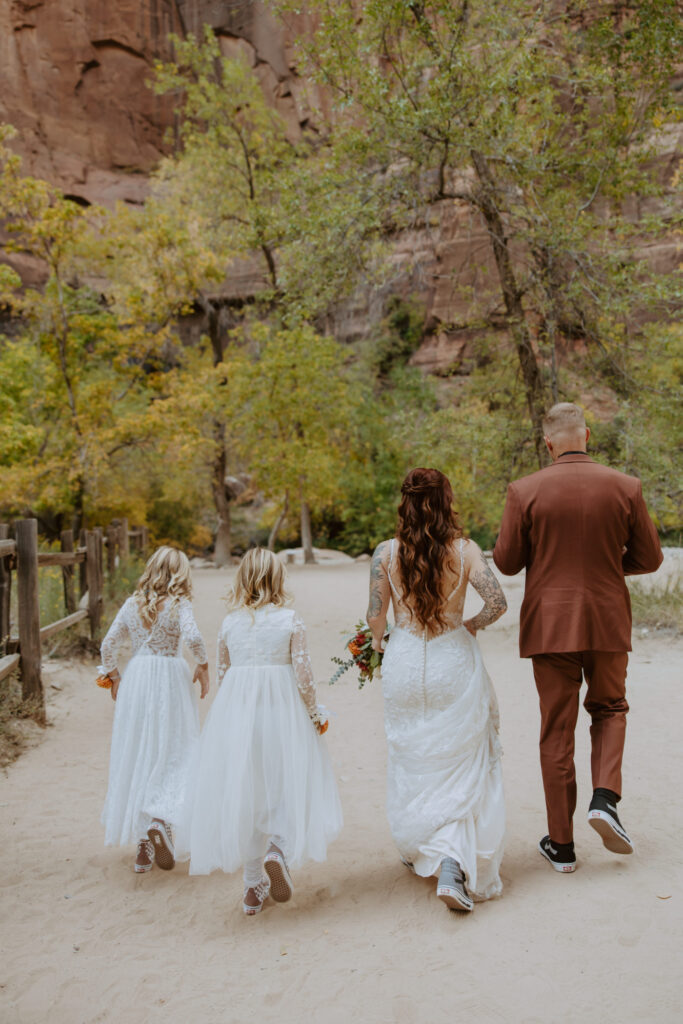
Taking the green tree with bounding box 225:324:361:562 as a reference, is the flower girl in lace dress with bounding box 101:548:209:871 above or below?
below

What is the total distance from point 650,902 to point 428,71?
36.2ft

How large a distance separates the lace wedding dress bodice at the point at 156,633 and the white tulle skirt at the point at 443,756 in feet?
3.71

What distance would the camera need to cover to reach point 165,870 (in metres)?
3.92

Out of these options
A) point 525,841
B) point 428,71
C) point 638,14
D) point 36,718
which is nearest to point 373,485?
point 428,71

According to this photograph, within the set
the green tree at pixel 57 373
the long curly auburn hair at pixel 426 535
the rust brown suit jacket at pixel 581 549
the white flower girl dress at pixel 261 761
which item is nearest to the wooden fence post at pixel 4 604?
the white flower girl dress at pixel 261 761

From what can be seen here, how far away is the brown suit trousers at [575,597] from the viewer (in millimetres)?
3301

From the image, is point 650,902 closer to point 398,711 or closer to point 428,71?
point 398,711

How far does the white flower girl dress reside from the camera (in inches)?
131

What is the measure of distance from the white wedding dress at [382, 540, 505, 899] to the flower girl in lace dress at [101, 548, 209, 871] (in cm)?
111

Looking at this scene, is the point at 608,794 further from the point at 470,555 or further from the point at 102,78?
the point at 102,78

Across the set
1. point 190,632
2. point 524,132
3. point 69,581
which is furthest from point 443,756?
point 524,132

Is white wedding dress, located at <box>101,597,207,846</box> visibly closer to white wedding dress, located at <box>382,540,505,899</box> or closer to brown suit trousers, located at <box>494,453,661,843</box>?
white wedding dress, located at <box>382,540,505,899</box>

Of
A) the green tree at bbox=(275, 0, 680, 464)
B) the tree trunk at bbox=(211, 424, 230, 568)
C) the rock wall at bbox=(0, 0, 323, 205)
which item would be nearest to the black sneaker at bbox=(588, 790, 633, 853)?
the green tree at bbox=(275, 0, 680, 464)

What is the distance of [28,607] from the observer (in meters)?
6.41
